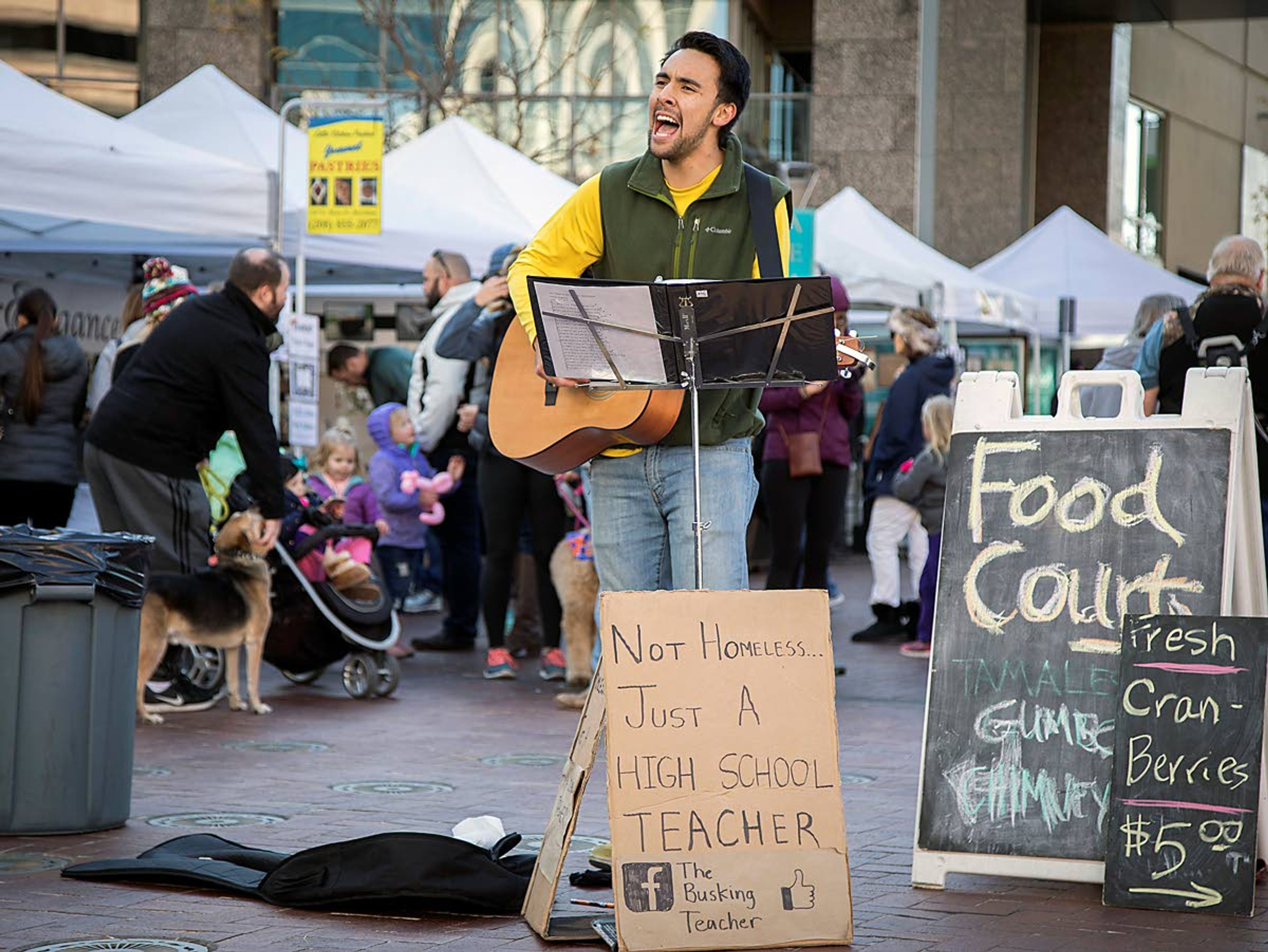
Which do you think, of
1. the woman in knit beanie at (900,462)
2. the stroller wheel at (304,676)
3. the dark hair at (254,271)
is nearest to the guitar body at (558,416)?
the dark hair at (254,271)

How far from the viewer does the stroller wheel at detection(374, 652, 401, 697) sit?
907 cm

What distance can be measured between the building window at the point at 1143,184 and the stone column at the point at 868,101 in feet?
20.8

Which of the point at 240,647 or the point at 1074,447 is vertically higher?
the point at 1074,447

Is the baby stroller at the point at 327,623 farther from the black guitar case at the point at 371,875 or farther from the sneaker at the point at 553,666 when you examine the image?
the black guitar case at the point at 371,875

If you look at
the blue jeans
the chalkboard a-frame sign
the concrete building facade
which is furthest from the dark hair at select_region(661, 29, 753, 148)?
the concrete building facade

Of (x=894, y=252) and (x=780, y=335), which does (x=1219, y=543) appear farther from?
(x=894, y=252)

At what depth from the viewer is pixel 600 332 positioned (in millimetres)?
4141

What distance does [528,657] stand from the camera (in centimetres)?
1073

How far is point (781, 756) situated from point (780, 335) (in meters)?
0.97

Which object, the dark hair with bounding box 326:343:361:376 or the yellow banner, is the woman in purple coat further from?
the dark hair with bounding box 326:343:361:376

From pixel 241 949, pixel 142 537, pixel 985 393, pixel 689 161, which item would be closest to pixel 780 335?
pixel 689 161

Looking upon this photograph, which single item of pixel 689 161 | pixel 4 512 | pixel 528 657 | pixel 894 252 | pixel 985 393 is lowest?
pixel 528 657

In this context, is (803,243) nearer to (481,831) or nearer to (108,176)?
(108,176)

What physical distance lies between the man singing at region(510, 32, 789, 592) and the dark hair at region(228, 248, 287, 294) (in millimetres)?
3564
